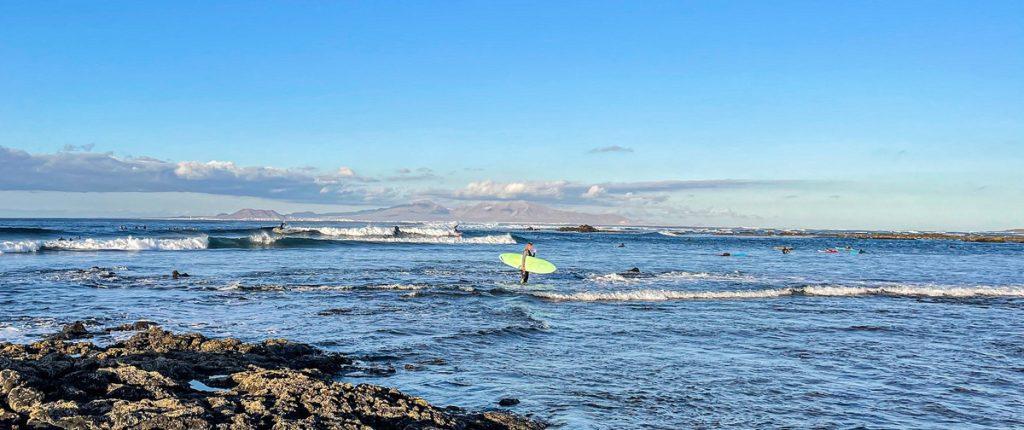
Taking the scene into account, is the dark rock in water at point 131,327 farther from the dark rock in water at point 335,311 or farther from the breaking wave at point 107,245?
the breaking wave at point 107,245

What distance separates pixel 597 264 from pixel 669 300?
56.2ft

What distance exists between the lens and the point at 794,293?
24.6m

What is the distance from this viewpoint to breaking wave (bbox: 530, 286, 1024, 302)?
72.8 ft

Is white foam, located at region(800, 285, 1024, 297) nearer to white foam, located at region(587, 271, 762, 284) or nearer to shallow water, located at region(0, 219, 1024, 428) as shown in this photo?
shallow water, located at region(0, 219, 1024, 428)

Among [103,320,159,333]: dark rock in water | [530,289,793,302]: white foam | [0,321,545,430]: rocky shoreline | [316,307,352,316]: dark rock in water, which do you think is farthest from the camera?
[530,289,793,302]: white foam

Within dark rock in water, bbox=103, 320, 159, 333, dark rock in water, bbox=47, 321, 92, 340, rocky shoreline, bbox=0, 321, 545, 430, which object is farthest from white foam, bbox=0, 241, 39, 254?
rocky shoreline, bbox=0, 321, 545, 430

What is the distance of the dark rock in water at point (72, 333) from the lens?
12.6 metres

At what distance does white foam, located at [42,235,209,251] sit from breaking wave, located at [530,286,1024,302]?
37.2m

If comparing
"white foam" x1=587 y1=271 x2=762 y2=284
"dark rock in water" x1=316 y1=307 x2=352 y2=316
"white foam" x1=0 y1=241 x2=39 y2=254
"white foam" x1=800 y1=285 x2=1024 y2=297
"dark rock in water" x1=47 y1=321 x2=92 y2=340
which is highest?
"white foam" x1=800 y1=285 x2=1024 y2=297

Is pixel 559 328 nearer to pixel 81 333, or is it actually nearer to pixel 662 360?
pixel 662 360

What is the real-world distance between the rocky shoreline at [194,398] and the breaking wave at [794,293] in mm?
13194

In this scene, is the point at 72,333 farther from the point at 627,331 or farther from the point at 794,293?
the point at 794,293

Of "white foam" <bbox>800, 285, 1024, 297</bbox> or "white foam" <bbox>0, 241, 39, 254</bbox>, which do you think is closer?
"white foam" <bbox>800, 285, 1024, 297</bbox>

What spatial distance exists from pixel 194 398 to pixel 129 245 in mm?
48532
